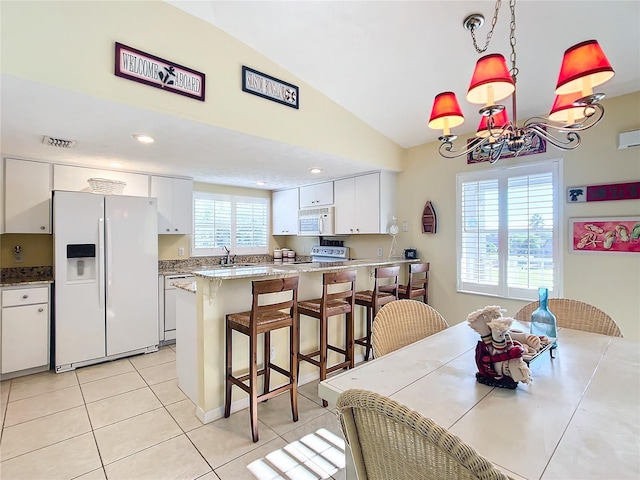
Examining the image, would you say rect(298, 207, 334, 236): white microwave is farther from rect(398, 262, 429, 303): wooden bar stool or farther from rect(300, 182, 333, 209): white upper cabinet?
rect(398, 262, 429, 303): wooden bar stool

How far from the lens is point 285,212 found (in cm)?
543

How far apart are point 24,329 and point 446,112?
414 centimetres

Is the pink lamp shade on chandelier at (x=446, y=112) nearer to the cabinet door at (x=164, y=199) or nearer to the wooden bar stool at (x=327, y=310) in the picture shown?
the wooden bar stool at (x=327, y=310)

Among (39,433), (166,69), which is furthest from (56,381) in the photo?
(166,69)

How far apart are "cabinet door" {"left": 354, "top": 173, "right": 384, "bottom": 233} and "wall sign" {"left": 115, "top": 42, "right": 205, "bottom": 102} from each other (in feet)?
7.85

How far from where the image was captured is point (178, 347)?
276 centimetres

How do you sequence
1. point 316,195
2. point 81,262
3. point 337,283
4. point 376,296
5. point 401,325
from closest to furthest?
point 401,325 < point 337,283 < point 376,296 < point 81,262 < point 316,195

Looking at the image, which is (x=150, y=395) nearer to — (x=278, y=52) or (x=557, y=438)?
(x=557, y=438)

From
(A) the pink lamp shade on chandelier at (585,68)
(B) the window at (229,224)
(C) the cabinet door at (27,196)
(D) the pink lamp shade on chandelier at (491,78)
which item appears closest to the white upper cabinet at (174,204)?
(B) the window at (229,224)

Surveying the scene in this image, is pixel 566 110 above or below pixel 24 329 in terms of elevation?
above

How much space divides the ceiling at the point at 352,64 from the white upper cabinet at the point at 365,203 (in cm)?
96

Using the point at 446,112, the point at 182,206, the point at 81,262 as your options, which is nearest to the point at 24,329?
the point at 81,262

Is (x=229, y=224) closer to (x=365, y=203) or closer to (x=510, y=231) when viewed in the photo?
(x=365, y=203)

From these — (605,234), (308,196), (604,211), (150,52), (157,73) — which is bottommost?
(605,234)
